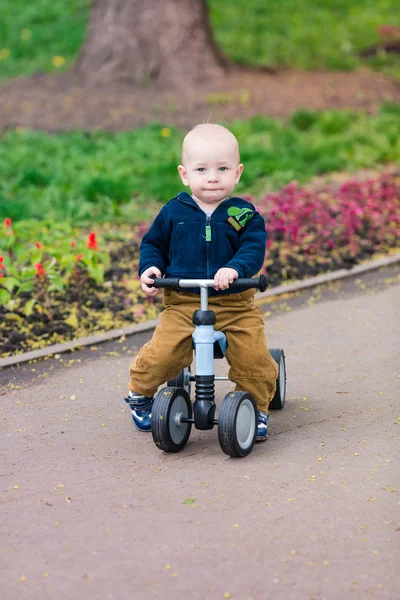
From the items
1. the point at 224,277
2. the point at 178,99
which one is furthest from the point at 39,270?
the point at 178,99

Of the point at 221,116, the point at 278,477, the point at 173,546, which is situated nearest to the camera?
the point at 173,546

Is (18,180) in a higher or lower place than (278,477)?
higher

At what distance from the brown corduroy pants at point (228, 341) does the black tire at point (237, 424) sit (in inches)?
5.5

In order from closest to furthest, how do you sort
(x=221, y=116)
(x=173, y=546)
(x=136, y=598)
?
(x=136, y=598), (x=173, y=546), (x=221, y=116)

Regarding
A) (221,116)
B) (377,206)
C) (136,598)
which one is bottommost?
(136,598)

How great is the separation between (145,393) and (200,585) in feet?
4.64

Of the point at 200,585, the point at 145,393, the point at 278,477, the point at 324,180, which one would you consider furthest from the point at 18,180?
the point at 200,585

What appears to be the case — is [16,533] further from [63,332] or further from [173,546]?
[63,332]

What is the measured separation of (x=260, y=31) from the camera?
16.4 metres

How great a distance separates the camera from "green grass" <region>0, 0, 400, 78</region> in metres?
14.9

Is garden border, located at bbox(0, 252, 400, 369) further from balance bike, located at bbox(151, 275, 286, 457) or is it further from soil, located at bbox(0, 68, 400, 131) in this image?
soil, located at bbox(0, 68, 400, 131)

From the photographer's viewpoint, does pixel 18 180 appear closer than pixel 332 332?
No

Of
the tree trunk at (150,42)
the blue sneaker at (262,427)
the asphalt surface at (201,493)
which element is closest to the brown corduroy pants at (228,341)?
the blue sneaker at (262,427)

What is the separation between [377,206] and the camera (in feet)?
27.7
